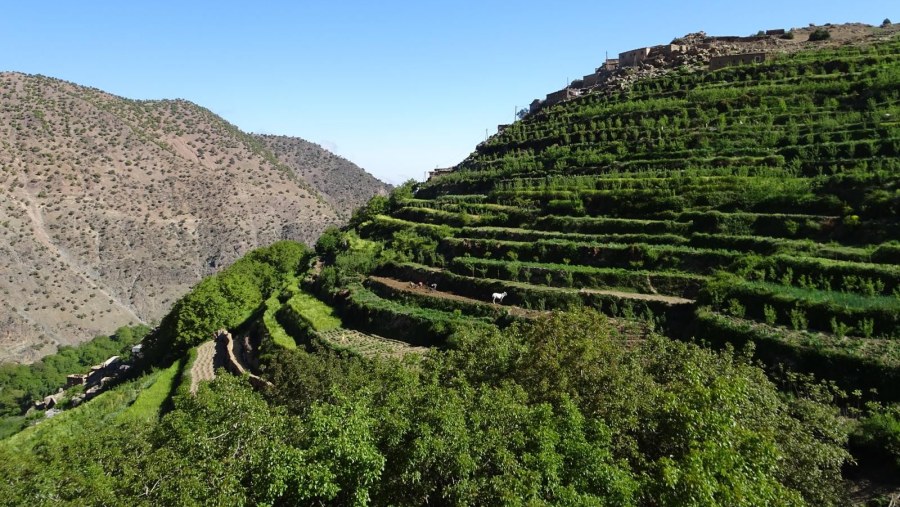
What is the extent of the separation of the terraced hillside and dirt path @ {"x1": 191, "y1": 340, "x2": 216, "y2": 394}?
37.3 feet

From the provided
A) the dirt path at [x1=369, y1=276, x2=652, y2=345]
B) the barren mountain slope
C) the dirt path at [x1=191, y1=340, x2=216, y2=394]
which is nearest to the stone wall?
the dirt path at [x1=369, y1=276, x2=652, y2=345]

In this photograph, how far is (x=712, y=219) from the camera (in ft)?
101

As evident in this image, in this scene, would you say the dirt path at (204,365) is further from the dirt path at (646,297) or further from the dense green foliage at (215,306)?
the dirt path at (646,297)

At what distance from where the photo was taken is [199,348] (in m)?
44.5

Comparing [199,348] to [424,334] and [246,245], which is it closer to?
[424,334]

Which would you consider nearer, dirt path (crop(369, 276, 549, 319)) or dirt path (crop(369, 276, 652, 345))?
dirt path (crop(369, 276, 652, 345))

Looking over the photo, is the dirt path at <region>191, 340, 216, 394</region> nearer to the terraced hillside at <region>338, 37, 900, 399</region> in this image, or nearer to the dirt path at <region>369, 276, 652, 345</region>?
the terraced hillside at <region>338, 37, 900, 399</region>

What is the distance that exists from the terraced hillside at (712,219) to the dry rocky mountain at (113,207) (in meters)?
52.0

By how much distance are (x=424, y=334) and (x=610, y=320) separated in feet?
35.9

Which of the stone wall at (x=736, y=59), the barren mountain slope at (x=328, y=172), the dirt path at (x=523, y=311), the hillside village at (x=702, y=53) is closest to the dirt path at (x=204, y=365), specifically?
the dirt path at (x=523, y=311)

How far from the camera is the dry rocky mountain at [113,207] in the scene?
76.9 metres

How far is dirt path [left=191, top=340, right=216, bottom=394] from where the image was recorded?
36.9 metres

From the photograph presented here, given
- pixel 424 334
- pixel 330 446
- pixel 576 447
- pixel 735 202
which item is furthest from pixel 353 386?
pixel 735 202

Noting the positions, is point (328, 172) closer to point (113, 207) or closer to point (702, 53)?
point (113, 207)
